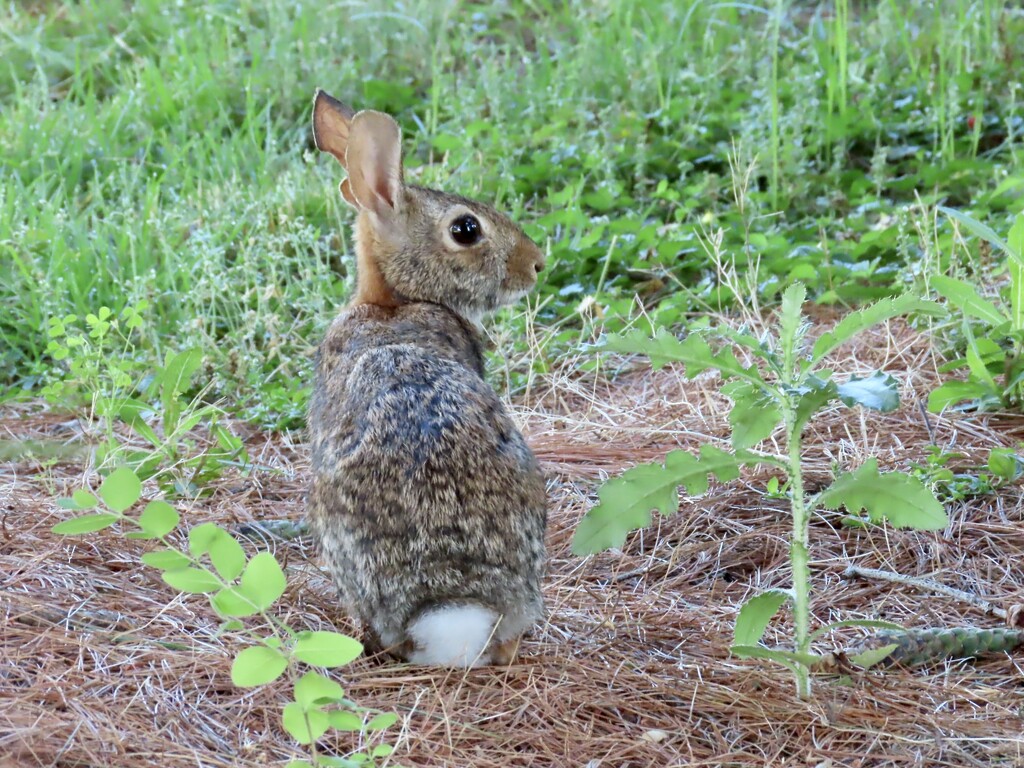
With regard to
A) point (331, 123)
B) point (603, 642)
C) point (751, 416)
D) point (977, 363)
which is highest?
point (331, 123)

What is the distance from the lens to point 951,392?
388cm

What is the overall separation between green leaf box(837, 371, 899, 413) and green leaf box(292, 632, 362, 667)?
0.98 m

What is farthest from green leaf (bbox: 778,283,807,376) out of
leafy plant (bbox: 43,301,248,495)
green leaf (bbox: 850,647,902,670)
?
leafy plant (bbox: 43,301,248,495)

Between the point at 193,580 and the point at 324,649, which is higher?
the point at 193,580

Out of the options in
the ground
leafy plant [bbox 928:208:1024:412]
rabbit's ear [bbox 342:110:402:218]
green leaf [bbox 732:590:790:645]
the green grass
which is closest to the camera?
the ground

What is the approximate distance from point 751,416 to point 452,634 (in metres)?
0.75

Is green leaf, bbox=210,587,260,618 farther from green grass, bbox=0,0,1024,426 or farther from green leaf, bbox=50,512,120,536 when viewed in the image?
green grass, bbox=0,0,1024,426

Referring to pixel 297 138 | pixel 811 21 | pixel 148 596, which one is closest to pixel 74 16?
pixel 297 138

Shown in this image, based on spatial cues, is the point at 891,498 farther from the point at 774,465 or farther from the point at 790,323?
the point at 790,323

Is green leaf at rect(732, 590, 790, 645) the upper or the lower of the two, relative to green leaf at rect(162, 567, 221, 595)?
lower

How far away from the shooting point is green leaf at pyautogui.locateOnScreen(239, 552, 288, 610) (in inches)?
86.7

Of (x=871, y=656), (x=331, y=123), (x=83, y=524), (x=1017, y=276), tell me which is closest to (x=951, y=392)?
(x=1017, y=276)

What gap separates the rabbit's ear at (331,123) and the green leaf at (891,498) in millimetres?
1699

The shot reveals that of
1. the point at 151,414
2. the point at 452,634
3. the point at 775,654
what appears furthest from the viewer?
the point at 151,414
